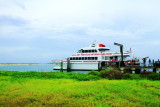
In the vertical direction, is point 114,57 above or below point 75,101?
above

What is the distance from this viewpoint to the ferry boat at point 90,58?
4346 centimetres

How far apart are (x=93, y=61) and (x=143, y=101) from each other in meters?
35.2

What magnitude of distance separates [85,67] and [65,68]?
5.79m

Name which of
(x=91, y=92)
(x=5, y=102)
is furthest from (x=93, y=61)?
(x=5, y=102)

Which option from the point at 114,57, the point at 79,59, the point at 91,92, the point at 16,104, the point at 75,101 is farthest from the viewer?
the point at 79,59

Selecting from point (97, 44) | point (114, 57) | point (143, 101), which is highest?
point (97, 44)

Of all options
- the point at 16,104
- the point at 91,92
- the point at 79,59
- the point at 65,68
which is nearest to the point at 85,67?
the point at 79,59

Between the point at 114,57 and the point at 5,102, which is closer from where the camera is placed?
the point at 5,102

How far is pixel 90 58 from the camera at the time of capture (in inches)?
1797

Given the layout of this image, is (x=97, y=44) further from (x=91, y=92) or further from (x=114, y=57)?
(x=91, y=92)

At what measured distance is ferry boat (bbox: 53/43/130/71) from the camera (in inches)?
1711

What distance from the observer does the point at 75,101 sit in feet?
30.2

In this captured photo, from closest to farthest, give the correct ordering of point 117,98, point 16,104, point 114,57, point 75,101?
point 16,104 < point 75,101 < point 117,98 < point 114,57

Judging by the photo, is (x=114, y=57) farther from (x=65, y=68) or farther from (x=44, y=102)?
(x=44, y=102)
